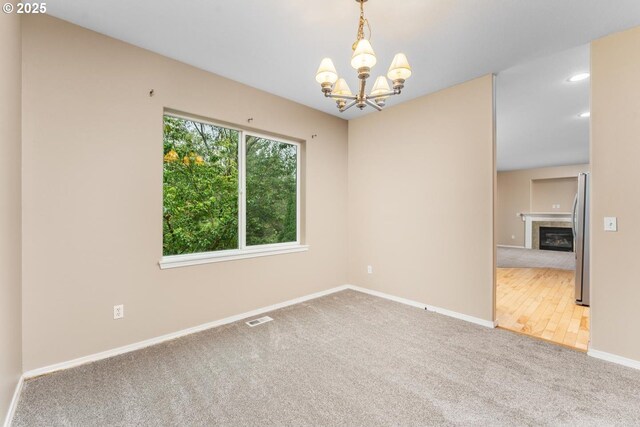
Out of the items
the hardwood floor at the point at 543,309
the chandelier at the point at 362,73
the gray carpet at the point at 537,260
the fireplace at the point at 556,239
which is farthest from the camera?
the fireplace at the point at 556,239

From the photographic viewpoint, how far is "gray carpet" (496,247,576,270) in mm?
6270

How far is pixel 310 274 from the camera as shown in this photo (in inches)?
154

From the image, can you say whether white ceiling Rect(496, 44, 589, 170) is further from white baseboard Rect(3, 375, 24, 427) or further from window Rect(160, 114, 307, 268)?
white baseboard Rect(3, 375, 24, 427)

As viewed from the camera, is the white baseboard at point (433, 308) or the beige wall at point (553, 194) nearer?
the white baseboard at point (433, 308)

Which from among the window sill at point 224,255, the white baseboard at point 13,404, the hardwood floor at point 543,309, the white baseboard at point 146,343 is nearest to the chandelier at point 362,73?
the window sill at point 224,255

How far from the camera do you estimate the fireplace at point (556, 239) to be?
330 inches

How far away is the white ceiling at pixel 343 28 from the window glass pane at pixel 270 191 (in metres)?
1.02

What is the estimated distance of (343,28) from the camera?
87.5 inches

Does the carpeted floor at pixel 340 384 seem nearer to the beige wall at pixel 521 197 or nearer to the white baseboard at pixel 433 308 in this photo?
the white baseboard at pixel 433 308

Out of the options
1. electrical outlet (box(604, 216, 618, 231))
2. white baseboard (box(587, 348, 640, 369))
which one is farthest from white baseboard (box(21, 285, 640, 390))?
electrical outlet (box(604, 216, 618, 231))

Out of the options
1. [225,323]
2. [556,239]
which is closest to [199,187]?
[225,323]

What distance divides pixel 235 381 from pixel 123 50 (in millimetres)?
2817

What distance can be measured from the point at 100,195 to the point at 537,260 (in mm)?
8505

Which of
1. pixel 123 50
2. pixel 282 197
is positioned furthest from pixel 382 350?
pixel 123 50
